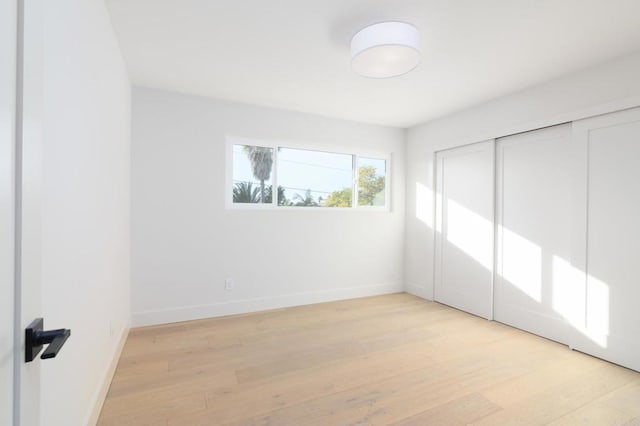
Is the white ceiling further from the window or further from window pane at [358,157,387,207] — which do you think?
window pane at [358,157,387,207]

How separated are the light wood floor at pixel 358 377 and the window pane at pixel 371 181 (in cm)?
184

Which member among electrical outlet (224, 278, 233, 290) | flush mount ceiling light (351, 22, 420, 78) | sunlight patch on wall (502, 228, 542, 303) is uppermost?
flush mount ceiling light (351, 22, 420, 78)

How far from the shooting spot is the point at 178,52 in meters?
2.47

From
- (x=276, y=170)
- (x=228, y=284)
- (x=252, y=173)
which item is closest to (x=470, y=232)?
(x=276, y=170)

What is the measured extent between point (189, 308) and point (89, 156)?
2.19m

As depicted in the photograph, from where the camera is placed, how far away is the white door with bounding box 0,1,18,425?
553mm

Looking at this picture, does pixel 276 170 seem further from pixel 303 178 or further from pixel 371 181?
pixel 371 181

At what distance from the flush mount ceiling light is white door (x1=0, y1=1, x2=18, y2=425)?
188 cm

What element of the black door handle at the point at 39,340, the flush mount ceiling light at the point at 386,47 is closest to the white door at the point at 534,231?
the flush mount ceiling light at the point at 386,47

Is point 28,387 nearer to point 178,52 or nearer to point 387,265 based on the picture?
point 178,52

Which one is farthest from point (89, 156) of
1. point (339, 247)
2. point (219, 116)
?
point (339, 247)

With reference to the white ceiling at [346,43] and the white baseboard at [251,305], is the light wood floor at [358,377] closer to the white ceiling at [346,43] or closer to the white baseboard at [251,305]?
the white baseboard at [251,305]

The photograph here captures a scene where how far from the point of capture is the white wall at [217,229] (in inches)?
125

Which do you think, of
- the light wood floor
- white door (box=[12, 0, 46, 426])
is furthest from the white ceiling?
the light wood floor
